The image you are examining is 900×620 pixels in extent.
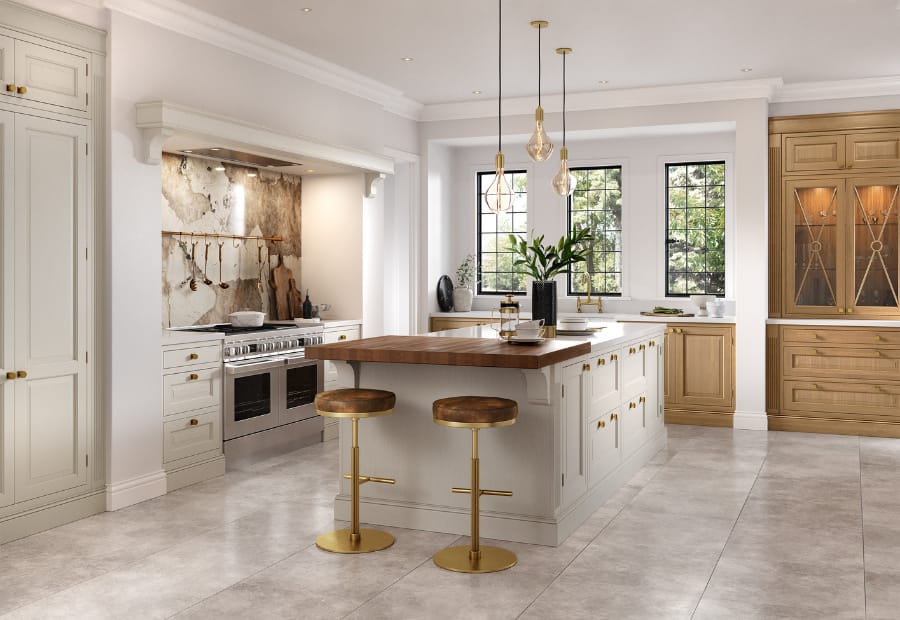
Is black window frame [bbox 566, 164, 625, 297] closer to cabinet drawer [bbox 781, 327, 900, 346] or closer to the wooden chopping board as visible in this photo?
cabinet drawer [bbox 781, 327, 900, 346]

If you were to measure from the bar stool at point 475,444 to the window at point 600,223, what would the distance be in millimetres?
4592

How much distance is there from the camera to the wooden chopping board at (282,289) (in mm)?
6758

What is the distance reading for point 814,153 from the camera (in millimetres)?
7125

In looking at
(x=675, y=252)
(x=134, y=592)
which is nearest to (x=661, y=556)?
(x=134, y=592)

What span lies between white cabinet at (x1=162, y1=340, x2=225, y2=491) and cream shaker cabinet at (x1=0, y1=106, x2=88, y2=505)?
581mm

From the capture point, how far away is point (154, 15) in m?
4.93

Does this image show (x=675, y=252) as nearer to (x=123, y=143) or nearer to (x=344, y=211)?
(x=344, y=211)

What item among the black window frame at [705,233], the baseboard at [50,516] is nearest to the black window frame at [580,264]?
the black window frame at [705,233]

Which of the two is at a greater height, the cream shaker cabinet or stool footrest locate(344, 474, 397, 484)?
the cream shaker cabinet

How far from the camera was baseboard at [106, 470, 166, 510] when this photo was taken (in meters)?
4.69

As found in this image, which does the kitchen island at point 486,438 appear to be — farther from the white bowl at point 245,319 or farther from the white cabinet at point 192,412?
the white bowl at point 245,319

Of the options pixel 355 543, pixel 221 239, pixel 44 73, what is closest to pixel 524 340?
pixel 355 543

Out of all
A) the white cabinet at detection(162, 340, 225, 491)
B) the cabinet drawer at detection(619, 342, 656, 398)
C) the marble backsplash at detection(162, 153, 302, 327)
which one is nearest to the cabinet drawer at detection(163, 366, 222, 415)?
the white cabinet at detection(162, 340, 225, 491)

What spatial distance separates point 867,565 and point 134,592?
310cm
